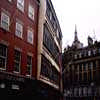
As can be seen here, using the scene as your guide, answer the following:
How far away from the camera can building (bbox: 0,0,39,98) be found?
15789 millimetres

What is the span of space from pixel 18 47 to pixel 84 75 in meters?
48.5

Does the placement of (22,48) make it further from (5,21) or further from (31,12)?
(31,12)

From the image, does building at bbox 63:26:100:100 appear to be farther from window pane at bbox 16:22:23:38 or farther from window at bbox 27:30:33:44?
window pane at bbox 16:22:23:38

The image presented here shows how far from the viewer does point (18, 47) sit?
18.0 metres

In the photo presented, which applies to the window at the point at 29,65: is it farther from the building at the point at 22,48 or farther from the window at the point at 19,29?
the window at the point at 19,29

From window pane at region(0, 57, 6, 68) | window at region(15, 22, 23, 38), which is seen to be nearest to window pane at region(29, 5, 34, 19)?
window at region(15, 22, 23, 38)

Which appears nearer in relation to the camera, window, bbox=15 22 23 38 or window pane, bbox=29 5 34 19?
window, bbox=15 22 23 38

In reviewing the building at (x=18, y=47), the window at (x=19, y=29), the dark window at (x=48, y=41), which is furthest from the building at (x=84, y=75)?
the window at (x=19, y=29)

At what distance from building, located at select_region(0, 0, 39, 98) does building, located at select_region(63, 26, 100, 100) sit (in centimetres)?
3951

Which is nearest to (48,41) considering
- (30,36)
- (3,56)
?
(30,36)

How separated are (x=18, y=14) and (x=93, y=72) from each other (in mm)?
47096

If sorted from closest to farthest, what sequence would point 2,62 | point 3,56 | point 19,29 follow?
1. point 2,62
2. point 3,56
3. point 19,29

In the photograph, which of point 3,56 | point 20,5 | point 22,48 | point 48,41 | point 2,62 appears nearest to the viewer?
point 2,62

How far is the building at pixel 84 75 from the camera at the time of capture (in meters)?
60.3
